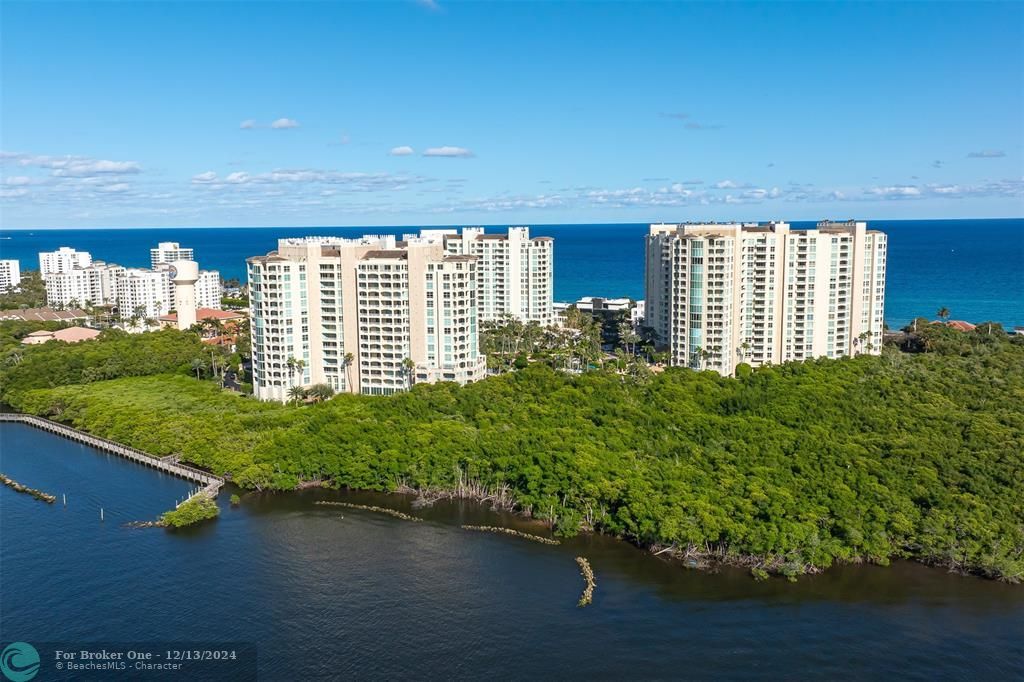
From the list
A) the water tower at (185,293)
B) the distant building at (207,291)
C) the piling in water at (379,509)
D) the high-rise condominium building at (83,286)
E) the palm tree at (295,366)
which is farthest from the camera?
the high-rise condominium building at (83,286)

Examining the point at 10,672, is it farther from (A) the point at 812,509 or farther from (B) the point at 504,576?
(A) the point at 812,509

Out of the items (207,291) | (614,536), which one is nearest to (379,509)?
(614,536)

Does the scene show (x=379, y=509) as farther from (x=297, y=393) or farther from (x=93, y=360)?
(x=93, y=360)

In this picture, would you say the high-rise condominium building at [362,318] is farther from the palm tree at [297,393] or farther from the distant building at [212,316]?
the distant building at [212,316]

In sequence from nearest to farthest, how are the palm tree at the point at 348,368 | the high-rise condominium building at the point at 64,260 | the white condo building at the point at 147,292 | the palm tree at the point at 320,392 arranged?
the palm tree at the point at 320,392 < the palm tree at the point at 348,368 < the white condo building at the point at 147,292 < the high-rise condominium building at the point at 64,260

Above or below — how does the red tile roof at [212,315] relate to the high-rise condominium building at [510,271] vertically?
below

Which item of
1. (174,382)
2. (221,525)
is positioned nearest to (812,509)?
Result: (221,525)

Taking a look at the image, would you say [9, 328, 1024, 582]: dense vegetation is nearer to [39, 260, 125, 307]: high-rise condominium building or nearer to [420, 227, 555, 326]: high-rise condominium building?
[420, 227, 555, 326]: high-rise condominium building

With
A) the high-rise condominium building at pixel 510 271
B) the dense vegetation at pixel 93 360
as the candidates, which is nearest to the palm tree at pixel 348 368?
the dense vegetation at pixel 93 360

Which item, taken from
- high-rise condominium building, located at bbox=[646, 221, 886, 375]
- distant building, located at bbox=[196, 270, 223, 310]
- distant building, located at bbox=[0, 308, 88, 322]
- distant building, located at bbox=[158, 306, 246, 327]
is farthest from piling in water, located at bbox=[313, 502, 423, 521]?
distant building, located at bbox=[196, 270, 223, 310]
